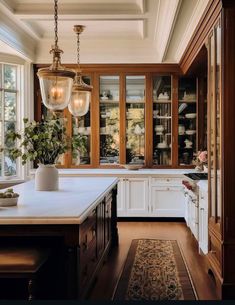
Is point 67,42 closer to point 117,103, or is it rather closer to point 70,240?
point 117,103

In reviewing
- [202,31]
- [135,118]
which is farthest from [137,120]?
[202,31]

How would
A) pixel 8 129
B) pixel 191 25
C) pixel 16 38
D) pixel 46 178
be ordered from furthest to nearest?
1. pixel 8 129
2. pixel 16 38
3. pixel 191 25
4. pixel 46 178

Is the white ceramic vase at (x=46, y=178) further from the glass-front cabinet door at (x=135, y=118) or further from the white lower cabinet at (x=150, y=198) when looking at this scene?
the glass-front cabinet door at (x=135, y=118)

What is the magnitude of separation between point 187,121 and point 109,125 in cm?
136

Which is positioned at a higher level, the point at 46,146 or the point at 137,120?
the point at 137,120

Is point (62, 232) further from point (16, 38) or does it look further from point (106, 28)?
point (106, 28)

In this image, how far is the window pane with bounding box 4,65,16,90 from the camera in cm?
617

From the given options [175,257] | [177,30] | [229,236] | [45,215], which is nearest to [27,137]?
[45,215]

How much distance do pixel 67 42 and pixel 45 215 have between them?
15.6 ft

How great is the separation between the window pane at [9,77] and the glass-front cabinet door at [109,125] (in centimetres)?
149

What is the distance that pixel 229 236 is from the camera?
3.13 meters

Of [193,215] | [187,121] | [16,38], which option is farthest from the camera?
[187,121]

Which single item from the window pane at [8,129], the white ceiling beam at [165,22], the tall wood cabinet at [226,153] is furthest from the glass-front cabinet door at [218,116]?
the window pane at [8,129]

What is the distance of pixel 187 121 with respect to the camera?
6824mm
